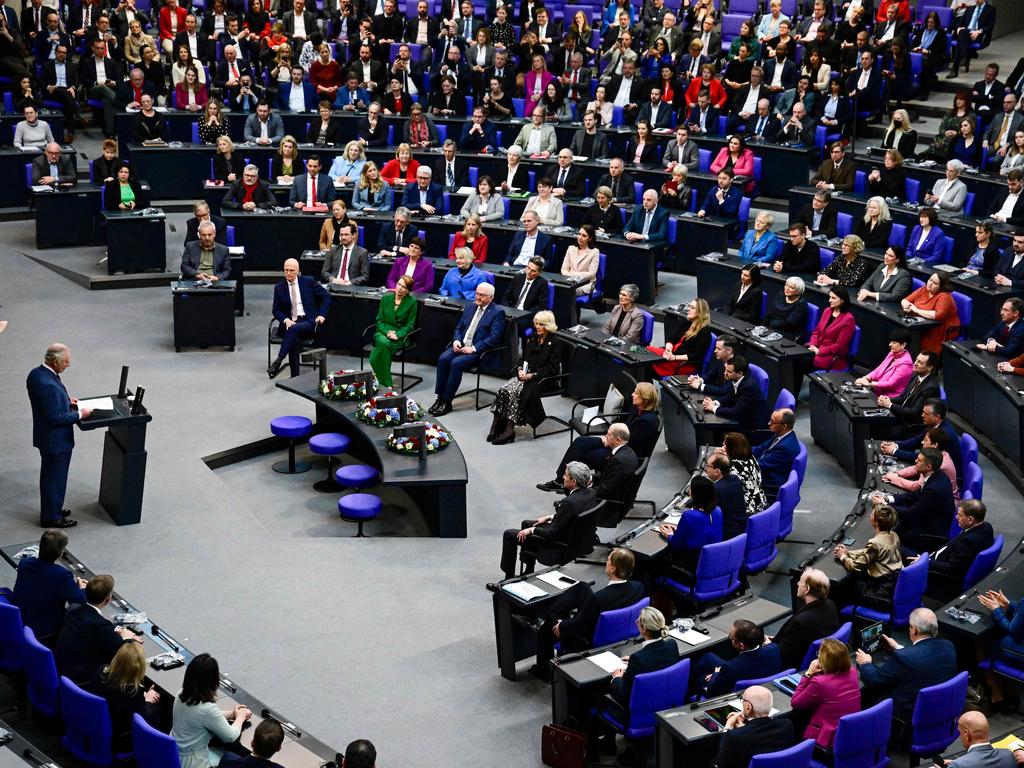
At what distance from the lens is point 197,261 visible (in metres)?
16.0

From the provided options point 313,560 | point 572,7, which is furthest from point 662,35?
point 313,560

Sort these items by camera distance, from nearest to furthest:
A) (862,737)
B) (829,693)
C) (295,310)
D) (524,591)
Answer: (862,737) → (829,693) → (524,591) → (295,310)

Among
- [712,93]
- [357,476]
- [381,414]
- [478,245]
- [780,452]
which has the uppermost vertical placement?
[712,93]

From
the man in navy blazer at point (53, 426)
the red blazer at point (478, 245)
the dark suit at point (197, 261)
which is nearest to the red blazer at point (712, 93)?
the red blazer at point (478, 245)

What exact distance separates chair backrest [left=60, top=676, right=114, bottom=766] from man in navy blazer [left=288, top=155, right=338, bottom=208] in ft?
35.9

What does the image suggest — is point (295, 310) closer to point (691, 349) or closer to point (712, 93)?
point (691, 349)

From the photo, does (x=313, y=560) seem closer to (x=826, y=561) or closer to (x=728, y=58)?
(x=826, y=561)

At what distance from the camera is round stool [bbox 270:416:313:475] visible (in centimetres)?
1295

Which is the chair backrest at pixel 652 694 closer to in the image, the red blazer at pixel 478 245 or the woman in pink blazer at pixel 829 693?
the woman in pink blazer at pixel 829 693

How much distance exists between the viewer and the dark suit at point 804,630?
8500mm

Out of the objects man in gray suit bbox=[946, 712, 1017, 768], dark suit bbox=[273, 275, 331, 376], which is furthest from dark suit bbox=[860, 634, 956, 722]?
dark suit bbox=[273, 275, 331, 376]

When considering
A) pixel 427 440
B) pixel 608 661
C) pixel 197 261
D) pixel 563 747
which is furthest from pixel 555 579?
pixel 197 261

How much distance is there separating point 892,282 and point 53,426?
29.2ft

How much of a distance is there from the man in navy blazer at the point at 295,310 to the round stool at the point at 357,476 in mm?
3018
